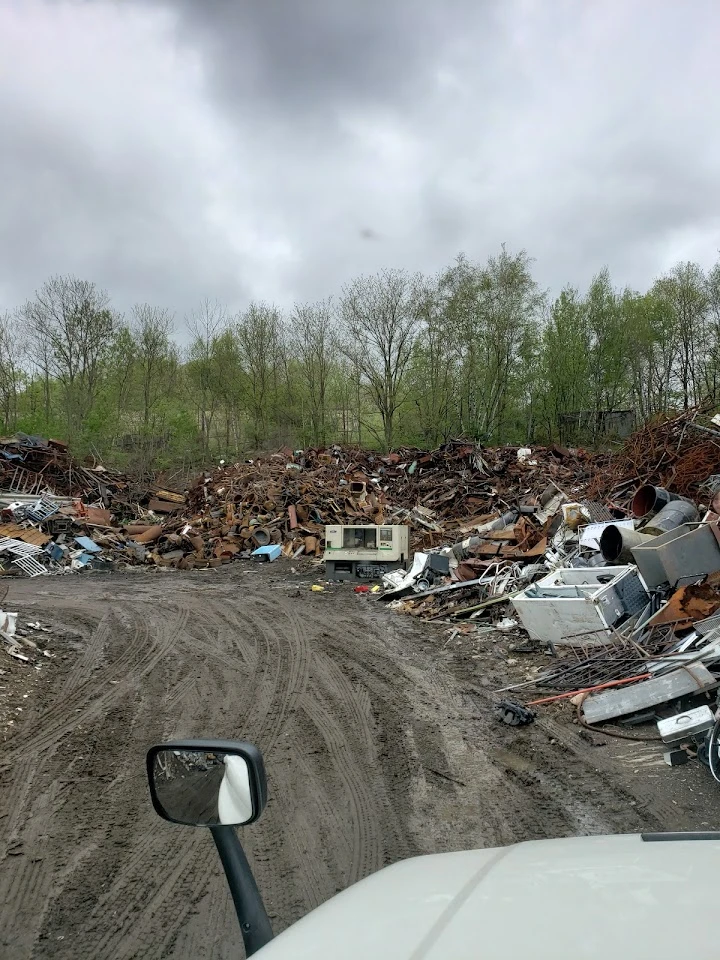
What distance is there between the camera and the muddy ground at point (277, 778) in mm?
3125

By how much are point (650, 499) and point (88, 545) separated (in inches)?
583

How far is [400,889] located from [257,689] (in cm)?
518

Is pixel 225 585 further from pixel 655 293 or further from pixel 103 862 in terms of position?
pixel 655 293

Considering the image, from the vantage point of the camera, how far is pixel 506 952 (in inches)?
46.8

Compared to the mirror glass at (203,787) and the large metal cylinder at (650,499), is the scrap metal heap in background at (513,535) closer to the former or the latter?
the large metal cylinder at (650,499)

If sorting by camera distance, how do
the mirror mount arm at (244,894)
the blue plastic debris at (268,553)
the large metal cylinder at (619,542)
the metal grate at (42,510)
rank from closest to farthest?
the mirror mount arm at (244,894)
the large metal cylinder at (619,542)
the blue plastic debris at (268,553)
the metal grate at (42,510)

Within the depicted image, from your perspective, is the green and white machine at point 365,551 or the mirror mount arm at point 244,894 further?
the green and white machine at point 365,551

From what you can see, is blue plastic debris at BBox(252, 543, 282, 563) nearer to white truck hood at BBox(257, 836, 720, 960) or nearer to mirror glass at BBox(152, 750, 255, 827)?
mirror glass at BBox(152, 750, 255, 827)

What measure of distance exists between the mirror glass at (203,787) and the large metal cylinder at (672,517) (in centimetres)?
878

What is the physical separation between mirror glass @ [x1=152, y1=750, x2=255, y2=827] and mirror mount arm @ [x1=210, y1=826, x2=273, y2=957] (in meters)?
0.05

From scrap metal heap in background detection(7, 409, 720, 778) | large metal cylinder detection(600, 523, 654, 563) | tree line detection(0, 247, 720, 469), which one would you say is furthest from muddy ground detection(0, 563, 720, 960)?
tree line detection(0, 247, 720, 469)

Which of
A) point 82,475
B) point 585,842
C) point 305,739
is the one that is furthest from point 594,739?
point 82,475

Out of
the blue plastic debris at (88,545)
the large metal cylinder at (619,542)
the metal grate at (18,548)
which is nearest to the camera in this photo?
the large metal cylinder at (619,542)

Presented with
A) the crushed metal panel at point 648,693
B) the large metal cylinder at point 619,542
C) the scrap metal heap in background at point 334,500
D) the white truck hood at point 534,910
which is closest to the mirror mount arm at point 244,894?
the white truck hood at point 534,910
